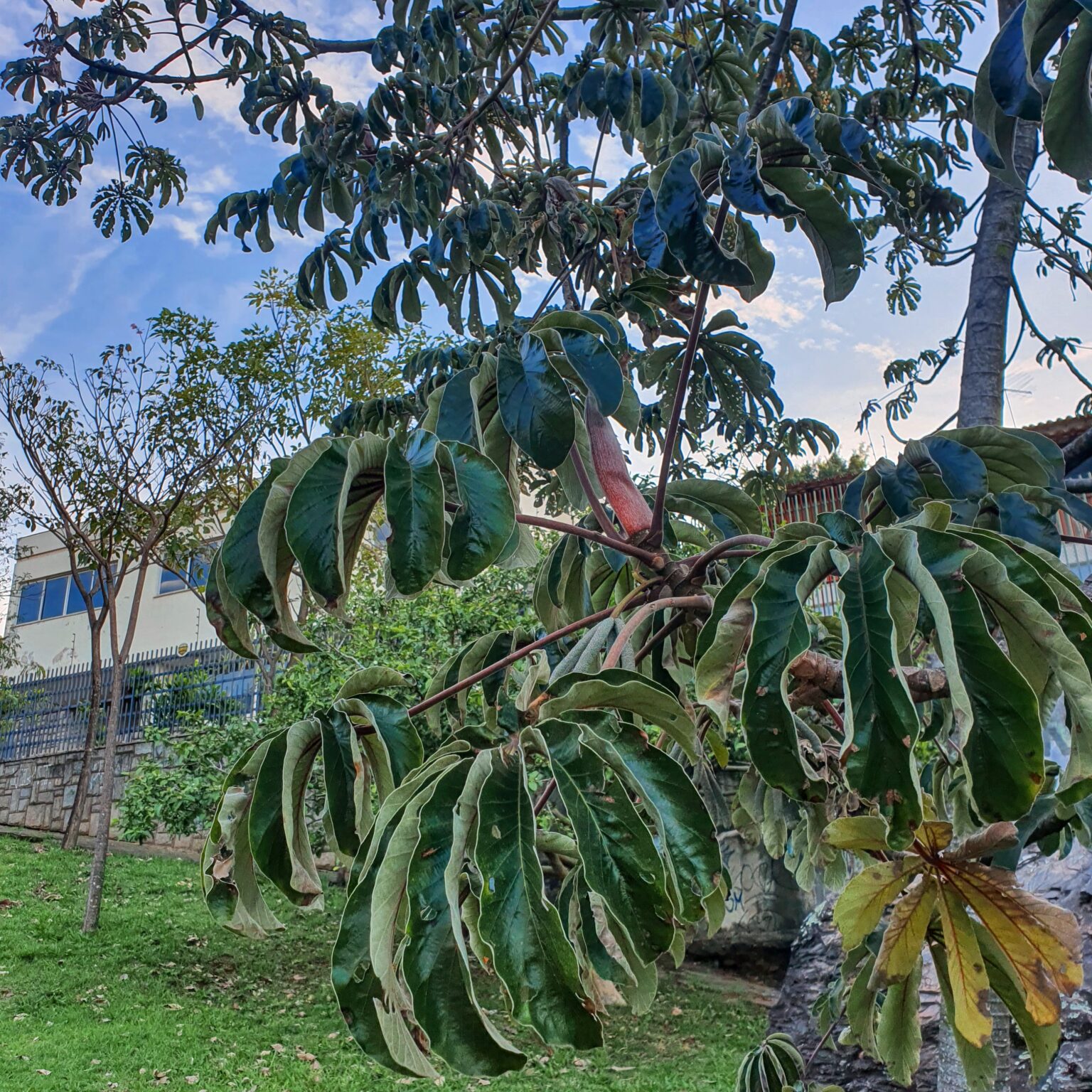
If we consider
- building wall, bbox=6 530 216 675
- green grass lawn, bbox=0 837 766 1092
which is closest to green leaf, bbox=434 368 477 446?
green grass lawn, bbox=0 837 766 1092

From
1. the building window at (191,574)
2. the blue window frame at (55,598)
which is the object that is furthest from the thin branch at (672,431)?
the blue window frame at (55,598)

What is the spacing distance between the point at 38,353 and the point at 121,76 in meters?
5.36

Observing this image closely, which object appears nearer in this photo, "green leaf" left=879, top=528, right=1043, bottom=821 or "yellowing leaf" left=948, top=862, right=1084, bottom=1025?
"green leaf" left=879, top=528, right=1043, bottom=821

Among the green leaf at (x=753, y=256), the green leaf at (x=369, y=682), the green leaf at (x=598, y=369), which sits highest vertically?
the green leaf at (x=753, y=256)

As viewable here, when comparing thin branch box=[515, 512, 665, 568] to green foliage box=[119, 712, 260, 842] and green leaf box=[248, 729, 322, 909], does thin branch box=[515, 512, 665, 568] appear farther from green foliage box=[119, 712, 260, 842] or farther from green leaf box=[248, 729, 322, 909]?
green foliage box=[119, 712, 260, 842]

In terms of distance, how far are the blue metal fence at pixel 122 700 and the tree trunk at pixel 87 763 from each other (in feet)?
0.97

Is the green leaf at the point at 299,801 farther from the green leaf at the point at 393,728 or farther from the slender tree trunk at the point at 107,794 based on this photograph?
the slender tree trunk at the point at 107,794

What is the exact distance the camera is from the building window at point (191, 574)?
9.05 meters

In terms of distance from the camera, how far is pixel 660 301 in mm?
1766

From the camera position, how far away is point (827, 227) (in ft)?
3.52

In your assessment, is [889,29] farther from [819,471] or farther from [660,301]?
[819,471]

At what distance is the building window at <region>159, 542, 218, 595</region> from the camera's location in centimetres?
905

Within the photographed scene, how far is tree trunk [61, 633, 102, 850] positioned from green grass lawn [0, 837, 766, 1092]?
1638 mm

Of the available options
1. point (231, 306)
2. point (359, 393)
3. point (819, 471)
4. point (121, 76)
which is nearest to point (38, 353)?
point (231, 306)
